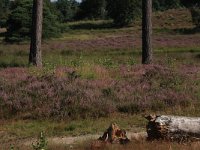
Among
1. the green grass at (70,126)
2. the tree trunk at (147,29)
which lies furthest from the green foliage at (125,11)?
the green grass at (70,126)

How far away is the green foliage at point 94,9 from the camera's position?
4739 inches

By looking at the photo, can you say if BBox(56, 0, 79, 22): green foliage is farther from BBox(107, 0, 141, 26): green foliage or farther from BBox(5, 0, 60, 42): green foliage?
BBox(5, 0, 60, 42): green foliage

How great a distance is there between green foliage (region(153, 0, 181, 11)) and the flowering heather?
10280cm

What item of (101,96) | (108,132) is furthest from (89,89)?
(108,132)

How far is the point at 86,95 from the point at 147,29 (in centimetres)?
860

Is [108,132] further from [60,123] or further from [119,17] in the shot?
[119,17]

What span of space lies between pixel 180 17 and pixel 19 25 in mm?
30925

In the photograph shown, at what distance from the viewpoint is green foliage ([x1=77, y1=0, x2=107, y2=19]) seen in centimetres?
12038

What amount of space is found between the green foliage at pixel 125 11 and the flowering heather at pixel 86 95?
67896 millimetres

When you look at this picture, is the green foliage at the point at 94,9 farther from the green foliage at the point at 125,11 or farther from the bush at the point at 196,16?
the bush at the point at 196,16

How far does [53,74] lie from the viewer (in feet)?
59.7

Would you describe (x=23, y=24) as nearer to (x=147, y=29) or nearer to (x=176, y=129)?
(x=147, y=29)

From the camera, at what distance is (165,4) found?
125750mm

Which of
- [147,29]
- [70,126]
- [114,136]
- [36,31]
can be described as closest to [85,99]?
[70,126]
